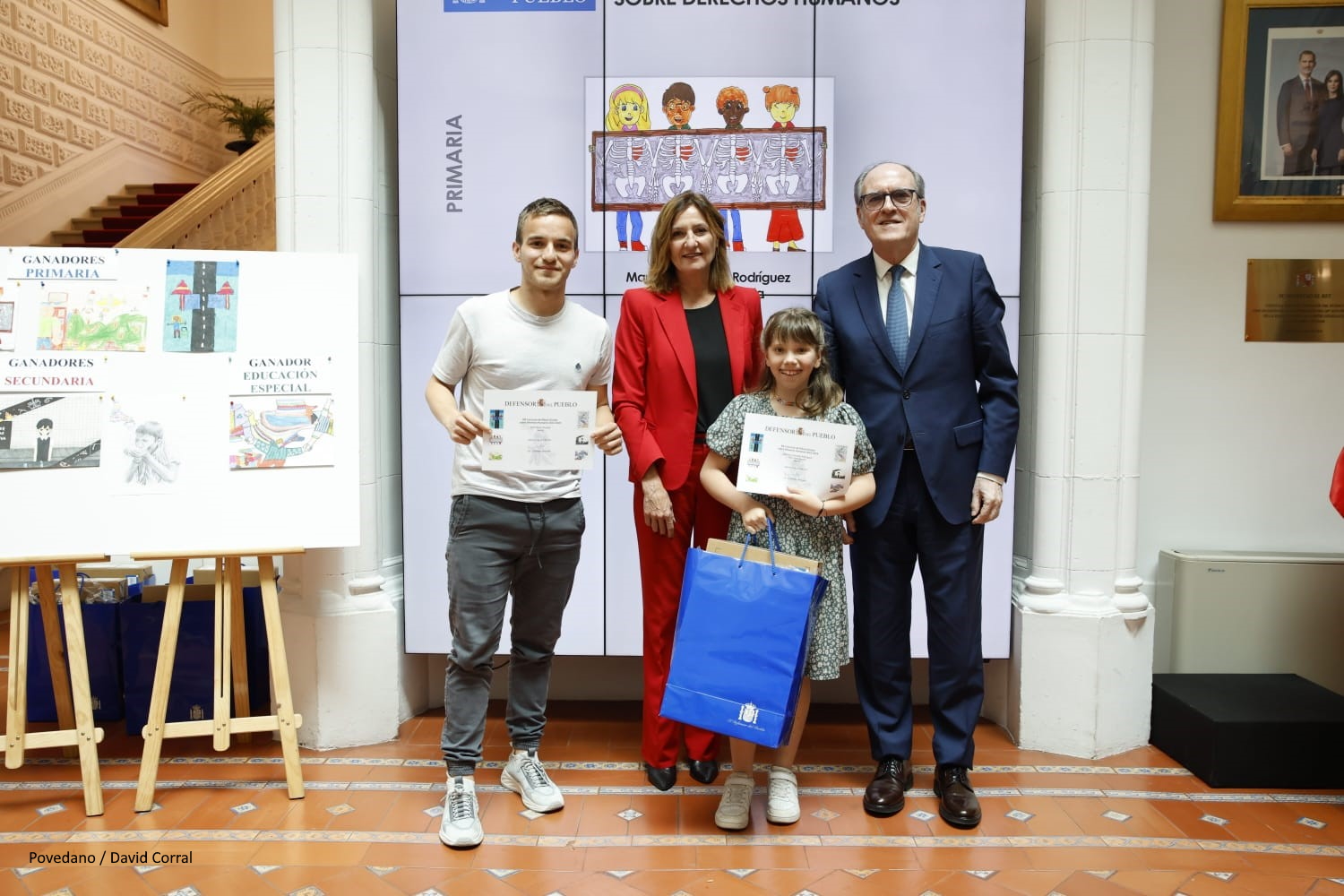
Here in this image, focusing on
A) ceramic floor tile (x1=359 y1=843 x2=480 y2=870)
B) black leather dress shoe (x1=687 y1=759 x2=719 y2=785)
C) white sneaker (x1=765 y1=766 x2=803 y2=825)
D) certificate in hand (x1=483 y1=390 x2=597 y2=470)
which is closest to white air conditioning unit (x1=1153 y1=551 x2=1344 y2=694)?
white sneaker (x1=765 y1=766 x2=803 y2=825)

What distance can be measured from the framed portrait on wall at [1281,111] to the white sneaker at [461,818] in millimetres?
3577

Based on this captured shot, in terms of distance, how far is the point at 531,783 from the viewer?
291cm

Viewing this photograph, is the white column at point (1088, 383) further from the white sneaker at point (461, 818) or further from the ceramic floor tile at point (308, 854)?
the ceramic floor tile at point (308, 854)

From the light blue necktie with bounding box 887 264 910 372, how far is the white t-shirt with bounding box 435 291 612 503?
913mm

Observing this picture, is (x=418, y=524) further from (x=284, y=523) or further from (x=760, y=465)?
(x=760, y=465)

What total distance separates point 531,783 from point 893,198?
6.87 feet

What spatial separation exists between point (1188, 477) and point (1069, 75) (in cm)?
170

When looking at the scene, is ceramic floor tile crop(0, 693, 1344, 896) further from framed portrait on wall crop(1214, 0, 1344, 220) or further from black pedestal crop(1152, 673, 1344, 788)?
framed portrait on wall crop(1214, 0, 1344, 220)

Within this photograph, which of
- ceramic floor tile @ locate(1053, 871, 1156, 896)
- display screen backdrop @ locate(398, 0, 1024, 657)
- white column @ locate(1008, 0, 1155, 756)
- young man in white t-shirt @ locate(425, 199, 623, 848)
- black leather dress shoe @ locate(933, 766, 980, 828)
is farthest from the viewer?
display screen backdrop @ locate(398, 0, 1024, 657)

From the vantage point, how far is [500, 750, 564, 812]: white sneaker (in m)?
2.88

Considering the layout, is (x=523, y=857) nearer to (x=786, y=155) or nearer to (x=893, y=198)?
(x=893, y=198)

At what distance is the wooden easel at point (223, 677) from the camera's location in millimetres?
2898

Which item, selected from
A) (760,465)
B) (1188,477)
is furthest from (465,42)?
(1188,477)

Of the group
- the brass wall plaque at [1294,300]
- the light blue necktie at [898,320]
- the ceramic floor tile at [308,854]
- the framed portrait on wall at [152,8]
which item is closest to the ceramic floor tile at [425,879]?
the ceramic floor tile at [308,854]
